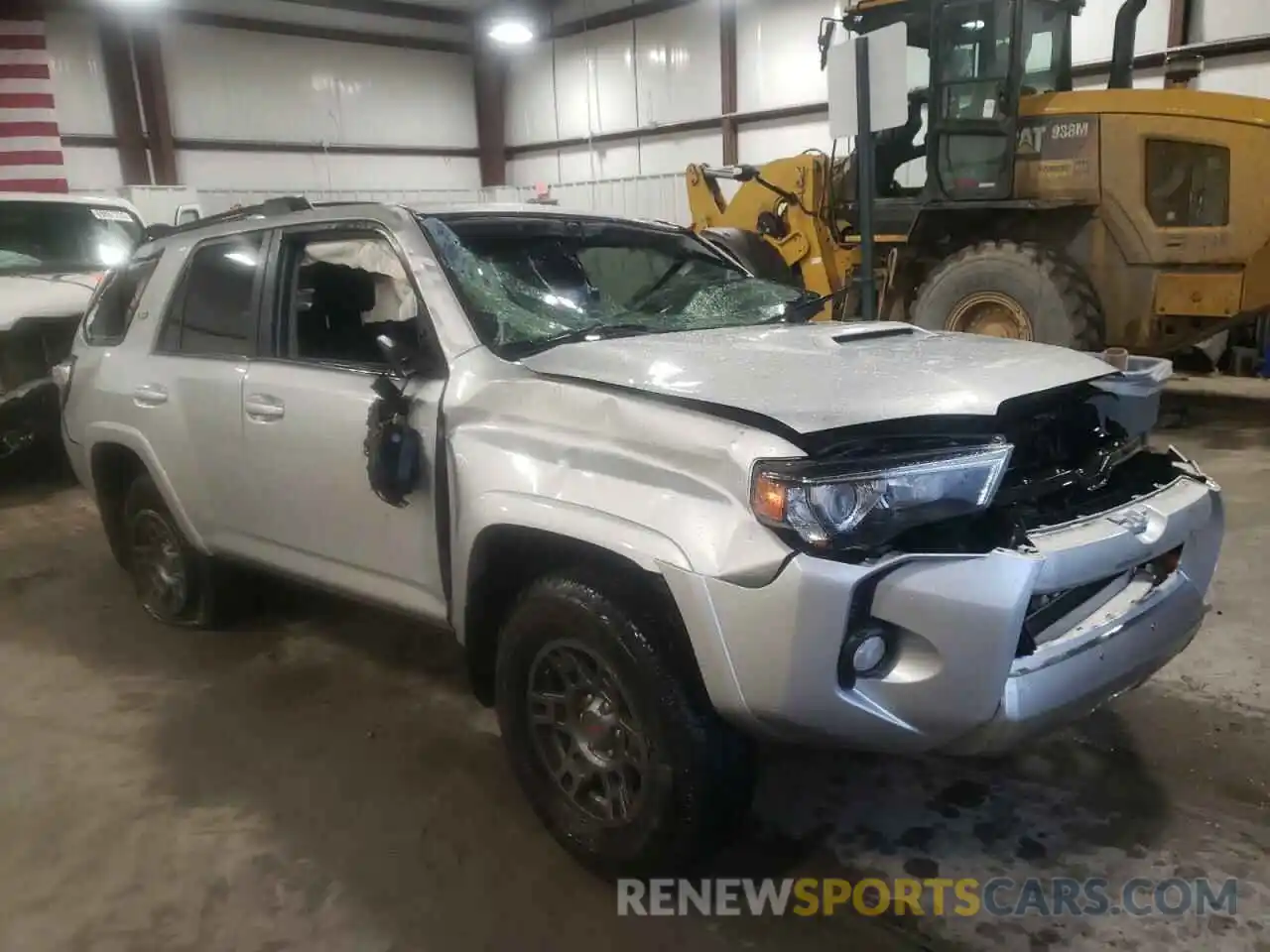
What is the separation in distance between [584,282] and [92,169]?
47.2ft

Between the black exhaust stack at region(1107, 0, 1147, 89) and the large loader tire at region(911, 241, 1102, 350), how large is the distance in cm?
172

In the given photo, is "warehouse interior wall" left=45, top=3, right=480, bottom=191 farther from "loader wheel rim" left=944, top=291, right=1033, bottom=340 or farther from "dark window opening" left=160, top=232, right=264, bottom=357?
"loader wheel rim" left=944, top=291, right=1033, bottom=340

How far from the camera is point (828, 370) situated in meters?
2.42

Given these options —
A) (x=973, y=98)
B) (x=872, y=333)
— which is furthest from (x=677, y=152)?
(x=872, y=333)

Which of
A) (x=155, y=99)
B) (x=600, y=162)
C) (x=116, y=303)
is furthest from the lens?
(x=600, y=162)

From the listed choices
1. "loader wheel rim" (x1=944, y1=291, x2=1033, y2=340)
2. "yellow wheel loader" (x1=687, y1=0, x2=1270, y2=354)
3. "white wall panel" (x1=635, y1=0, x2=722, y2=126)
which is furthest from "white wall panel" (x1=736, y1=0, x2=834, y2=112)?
"loader wheel rim" (x1=944, y1=291, x2=1033, y2=340)

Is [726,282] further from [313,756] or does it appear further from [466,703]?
[313,756]

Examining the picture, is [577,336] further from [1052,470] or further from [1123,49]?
[1123,49]

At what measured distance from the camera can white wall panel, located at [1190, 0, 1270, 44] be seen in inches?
383

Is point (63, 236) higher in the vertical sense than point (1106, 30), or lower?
lower

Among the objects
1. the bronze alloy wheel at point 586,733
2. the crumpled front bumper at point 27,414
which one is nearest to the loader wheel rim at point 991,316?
the bronze alloy wheel at point 586,733

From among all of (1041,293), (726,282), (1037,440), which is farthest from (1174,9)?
(1037,440)

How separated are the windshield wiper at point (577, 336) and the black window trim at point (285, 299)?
0.21 metres

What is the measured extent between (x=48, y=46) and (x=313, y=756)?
14.8m
